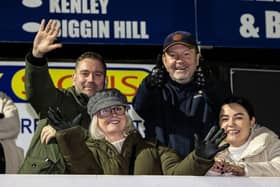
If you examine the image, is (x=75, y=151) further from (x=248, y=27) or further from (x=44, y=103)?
(x=248, y=27)

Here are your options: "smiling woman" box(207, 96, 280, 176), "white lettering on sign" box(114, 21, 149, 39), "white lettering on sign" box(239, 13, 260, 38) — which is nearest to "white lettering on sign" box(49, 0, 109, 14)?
"white lettering on sign" box(114, 21, 149, 39)

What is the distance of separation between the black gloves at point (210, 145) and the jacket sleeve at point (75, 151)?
505 mm

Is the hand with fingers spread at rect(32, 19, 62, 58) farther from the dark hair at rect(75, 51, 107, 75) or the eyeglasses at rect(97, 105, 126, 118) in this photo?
the eyeglasses at rect(97, 105, 126, 118)

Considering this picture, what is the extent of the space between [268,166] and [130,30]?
105 cm

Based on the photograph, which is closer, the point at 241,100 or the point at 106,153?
the point at 106,153

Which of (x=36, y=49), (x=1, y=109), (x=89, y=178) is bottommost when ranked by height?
(x=89, y=178)

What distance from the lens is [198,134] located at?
502 centimetres

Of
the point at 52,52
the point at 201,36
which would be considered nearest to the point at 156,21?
the point at 201,36

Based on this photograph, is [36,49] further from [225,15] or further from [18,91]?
[225,15]

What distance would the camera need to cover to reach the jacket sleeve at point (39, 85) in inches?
194

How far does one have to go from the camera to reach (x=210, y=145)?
4.68 metres

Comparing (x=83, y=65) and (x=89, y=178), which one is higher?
(x=83, y=65)

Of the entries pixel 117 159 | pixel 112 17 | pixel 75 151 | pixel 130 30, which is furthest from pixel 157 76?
pixel 75 151

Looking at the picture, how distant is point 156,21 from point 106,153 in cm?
88
